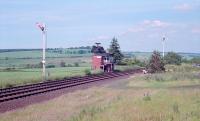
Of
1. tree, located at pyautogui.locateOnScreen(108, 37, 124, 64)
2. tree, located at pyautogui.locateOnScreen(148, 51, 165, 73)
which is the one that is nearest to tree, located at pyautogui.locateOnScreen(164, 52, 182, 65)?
tree, located at pyautogui.locateOnScreen(108, 37, 124, 64)

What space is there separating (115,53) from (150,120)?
100660 millimetres

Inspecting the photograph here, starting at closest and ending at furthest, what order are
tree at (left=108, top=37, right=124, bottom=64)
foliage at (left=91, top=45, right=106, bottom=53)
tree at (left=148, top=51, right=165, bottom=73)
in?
tree at (left=148, top=51, right=165, bottom=73), foliage at (left=91, top=45, right=106, bottom=53), tree at (left=108, top=37, right=124, bottom=64)

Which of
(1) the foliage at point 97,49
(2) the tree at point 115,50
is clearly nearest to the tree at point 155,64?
(1) the foliage at point 97,49

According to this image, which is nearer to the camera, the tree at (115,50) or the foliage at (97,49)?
the foliage at (97,49)

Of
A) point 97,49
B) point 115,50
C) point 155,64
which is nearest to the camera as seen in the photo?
point 155,64

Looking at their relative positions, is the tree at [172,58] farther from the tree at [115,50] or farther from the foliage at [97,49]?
the foliage at [97,49]

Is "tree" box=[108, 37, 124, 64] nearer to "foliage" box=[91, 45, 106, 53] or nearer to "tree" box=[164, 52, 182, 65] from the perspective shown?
"tree" box=[164, 52, 182, 65]

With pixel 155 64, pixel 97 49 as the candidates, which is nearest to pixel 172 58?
pixel 97 49

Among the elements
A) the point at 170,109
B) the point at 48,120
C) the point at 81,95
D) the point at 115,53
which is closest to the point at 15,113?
the point at 48,120

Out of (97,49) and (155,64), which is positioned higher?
(97,49)

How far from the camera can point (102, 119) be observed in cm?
1608

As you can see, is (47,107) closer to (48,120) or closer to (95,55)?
(48,120)

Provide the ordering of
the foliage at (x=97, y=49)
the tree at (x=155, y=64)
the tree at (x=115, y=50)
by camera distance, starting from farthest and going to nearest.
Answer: the tree at (x=115, y=50) → the foliage at (x=97, y=49) → the tree at (x=155, y=64)

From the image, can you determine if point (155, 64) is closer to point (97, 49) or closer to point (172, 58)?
point (97, 49)
